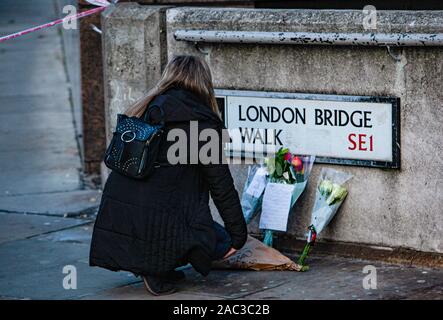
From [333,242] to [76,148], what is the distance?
14.6 feet

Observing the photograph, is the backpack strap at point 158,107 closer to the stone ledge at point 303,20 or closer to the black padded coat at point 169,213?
the black padded coat at point 169,213

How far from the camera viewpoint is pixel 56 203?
818 centimetres

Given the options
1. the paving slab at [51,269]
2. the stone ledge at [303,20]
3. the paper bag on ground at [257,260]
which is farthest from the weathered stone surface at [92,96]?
the paper bag on ground at [257,260]

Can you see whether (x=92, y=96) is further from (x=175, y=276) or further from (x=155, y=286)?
(x=155, y=286)

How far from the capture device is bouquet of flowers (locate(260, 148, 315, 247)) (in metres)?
6.30

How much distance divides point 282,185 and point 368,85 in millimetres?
796

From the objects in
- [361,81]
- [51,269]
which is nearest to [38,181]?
[51,269]

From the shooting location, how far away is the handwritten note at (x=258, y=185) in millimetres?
6418

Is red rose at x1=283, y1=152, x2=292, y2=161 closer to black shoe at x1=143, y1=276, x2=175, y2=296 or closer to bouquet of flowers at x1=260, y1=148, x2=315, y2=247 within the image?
bouquet of flowers at x1=260, y1=148, x2=315, y2=247

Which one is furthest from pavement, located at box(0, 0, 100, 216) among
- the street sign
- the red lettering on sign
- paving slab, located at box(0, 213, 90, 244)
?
the red lettering on sign

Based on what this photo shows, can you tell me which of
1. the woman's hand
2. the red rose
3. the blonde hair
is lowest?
the woman's hand

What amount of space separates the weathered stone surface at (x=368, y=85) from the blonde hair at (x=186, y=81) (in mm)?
873

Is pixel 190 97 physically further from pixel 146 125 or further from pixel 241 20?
pixel 241 20

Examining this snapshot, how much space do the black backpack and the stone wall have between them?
1124 mm
